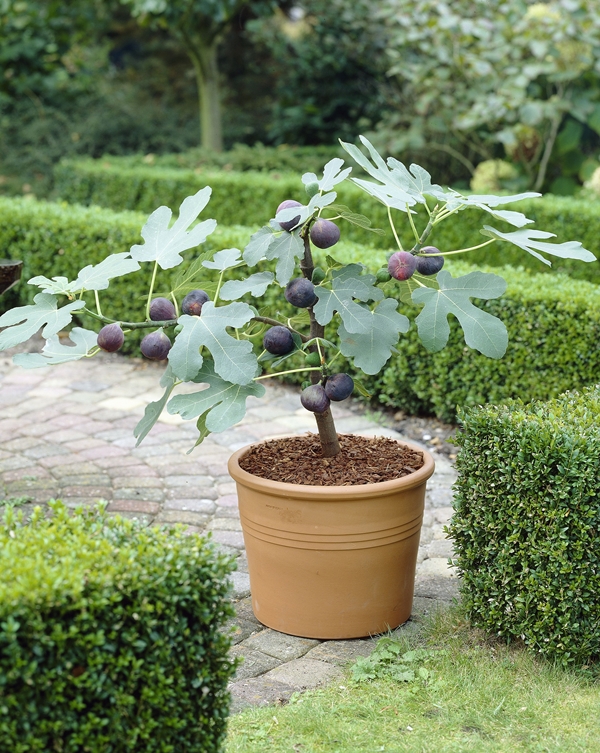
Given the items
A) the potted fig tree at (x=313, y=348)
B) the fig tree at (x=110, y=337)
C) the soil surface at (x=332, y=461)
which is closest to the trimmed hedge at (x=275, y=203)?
the soil surface at (x=332, y=461)

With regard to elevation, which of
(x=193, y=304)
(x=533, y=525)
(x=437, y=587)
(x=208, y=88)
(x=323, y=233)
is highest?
(x=208, y=88)

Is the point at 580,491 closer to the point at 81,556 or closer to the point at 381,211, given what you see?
the point at 81,556

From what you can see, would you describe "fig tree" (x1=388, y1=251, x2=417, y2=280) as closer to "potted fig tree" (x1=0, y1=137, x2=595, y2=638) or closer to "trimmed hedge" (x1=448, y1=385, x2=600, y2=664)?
"potted fig tree" (x1=0, y1=137, x2=595, y2=638)

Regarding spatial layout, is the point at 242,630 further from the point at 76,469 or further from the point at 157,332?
the point at 76,469

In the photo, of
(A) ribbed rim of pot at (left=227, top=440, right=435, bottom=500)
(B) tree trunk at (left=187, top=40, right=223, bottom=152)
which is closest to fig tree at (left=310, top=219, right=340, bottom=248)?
(A) ribbed rim of pot at (left=227, top=440, right=435, bottom=500)

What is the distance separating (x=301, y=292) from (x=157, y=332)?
0.46m

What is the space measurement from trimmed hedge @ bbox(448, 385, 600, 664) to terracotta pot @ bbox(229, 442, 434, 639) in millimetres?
206

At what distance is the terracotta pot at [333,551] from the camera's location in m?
2.85

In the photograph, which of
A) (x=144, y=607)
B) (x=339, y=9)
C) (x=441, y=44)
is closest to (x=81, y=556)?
(x=144, y=607)

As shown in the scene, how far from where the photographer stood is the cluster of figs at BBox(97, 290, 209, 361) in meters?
2.53

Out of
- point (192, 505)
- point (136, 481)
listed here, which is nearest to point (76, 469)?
point (136, 481)

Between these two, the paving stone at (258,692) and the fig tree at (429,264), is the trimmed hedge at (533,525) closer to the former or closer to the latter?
the fig tree at (429,264)

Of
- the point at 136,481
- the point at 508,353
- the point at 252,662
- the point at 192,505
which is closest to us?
the point at 252,662

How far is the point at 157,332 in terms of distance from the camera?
263 centimetres
